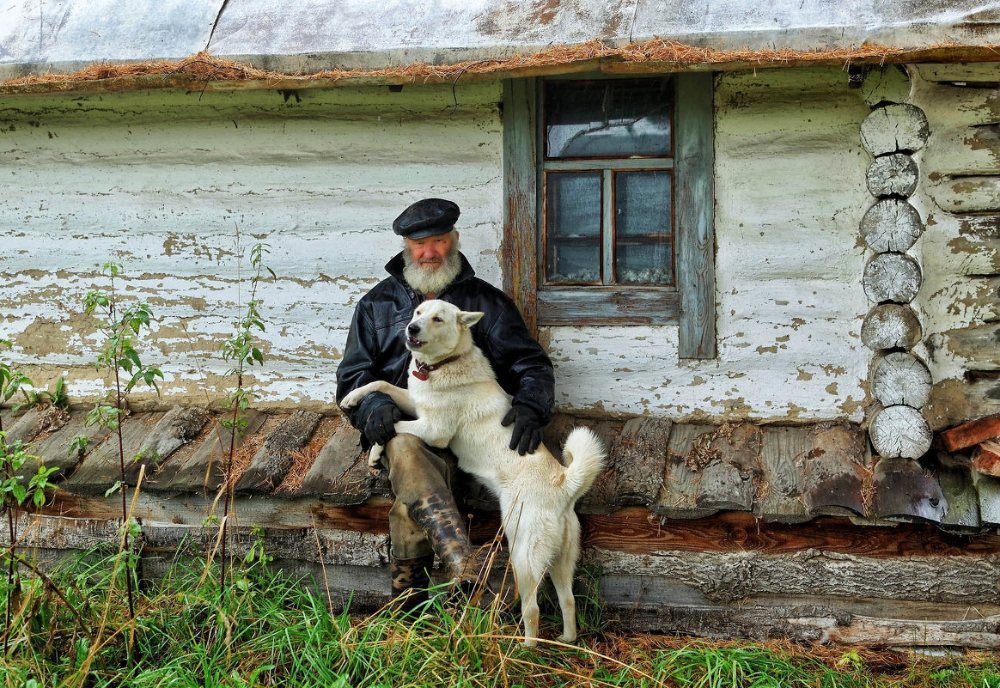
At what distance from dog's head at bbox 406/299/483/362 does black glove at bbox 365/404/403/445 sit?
1.00 ft

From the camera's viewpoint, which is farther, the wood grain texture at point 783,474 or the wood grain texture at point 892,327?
the wood grain texture at point 892,327

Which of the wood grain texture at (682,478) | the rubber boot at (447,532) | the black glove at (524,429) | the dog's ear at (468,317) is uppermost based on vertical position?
the dog's ear at (468,317)

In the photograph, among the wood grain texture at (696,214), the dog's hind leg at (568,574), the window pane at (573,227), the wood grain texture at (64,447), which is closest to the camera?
the dog's hind leg at (568,574)

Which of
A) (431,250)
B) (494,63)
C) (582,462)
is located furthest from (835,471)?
(494,63)

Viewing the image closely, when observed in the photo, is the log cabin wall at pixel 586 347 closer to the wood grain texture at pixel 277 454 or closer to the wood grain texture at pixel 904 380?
the wood grain texture at pixel 277 454

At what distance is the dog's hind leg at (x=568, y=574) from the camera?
4109mm

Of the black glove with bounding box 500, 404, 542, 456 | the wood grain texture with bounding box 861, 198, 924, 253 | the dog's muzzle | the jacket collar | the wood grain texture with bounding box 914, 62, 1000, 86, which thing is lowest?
the black glove with bounding box 500, 404, 542, 456

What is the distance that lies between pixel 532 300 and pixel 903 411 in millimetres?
2029

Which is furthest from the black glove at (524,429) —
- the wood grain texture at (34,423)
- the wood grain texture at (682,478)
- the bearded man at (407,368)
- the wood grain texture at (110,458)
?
the wood grain texture at (34,423)

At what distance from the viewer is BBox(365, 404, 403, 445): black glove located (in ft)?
13.8

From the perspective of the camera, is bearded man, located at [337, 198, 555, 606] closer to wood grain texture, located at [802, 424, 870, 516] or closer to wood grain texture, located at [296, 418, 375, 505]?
wood grain texture, located at [296, 418, 375, 505]

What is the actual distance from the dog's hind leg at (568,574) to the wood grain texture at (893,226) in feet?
6.58

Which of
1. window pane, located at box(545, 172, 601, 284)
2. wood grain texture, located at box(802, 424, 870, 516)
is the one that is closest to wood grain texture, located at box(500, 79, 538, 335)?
window pane, located at box(545, 172, 601, 284)

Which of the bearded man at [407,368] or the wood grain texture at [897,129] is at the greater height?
the wood grain texture at [897,129]
